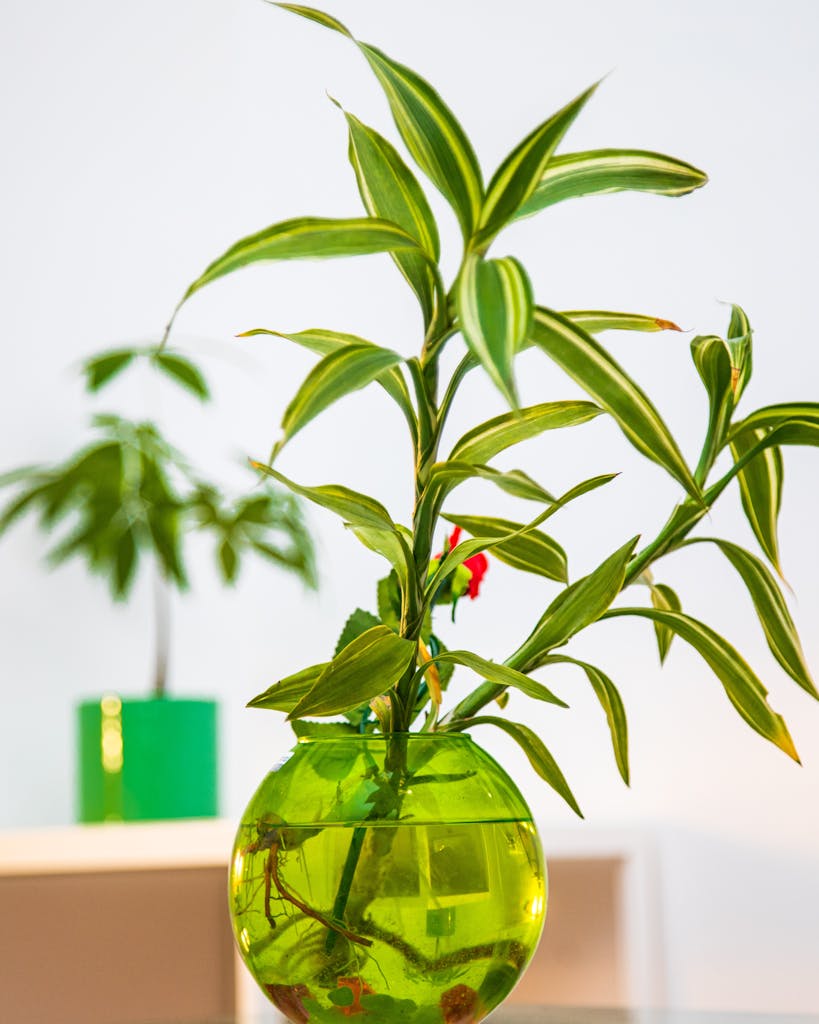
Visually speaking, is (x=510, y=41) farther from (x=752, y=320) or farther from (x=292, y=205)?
(x=752, y=320)

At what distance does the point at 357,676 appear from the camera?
69 centimetres

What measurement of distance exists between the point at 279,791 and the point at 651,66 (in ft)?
4.21

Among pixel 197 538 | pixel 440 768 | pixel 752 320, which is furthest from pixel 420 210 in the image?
pixel 197 538

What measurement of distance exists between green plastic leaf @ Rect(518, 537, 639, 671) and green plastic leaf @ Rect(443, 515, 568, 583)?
0.07 meters

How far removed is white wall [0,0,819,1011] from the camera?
1.52 meters

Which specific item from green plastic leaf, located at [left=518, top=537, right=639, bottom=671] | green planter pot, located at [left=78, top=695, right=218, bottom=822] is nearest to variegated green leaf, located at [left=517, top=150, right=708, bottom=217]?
green plastic leaf, located at [left=518, top=537, right=639, bottom=671]

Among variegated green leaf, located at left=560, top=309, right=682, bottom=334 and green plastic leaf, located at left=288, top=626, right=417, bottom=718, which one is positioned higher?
variegated green leaf, located at left=560, top=309, right=682, bottom=334

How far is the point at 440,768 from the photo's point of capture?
731 millimetres

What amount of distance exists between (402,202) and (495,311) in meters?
0.20

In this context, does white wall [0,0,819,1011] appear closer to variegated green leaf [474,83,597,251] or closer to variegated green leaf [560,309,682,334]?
variegated green leaf [560,309,682,334]

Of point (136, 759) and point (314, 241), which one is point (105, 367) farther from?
point (314, 241)

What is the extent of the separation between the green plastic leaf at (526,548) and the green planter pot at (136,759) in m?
0.90

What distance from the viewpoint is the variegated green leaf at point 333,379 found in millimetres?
629

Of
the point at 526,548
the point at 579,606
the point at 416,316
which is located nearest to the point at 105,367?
the point at 416,316
